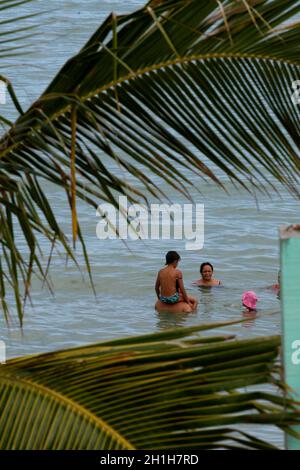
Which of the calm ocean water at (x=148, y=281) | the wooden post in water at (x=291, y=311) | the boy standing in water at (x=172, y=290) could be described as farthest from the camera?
the calm ocean water at (x=148, y=281)

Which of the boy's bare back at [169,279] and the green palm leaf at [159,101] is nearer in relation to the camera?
the green palm leaf at [159,101]

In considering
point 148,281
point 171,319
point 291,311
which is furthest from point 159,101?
point 148,281

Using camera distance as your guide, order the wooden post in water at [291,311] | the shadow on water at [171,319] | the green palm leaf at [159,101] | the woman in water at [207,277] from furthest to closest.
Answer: the woman in water at [207,277] → the shadow on water at [171,319] → the green palm leaf at [159,101] → the wooden post in water at [291,311]

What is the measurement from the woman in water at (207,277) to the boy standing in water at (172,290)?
701 millimetres

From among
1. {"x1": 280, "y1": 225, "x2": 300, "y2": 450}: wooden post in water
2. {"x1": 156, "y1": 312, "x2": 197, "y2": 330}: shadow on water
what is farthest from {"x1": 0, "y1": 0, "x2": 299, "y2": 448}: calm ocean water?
{"x1": 280, "y1": 225, "x2": 300, "y2": 450}: wooden post in water

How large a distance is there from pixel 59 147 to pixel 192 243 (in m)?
18.7

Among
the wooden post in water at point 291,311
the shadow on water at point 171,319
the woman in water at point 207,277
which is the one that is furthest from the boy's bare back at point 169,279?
the wooden post in water at point 291,311

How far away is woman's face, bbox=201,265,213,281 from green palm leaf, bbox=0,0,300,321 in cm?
1319

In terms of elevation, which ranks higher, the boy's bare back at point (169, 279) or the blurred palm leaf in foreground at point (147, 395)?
the blurred palm leaf in foreground at point (147, 395)

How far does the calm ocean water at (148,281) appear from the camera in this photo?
16.1m

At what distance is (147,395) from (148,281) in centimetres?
1666

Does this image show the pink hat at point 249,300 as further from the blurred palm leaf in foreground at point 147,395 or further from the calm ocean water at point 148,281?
the blurred palm leaf in foreground at point 147,395

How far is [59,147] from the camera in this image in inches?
132

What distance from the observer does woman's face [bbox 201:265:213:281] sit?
16.9 meters
